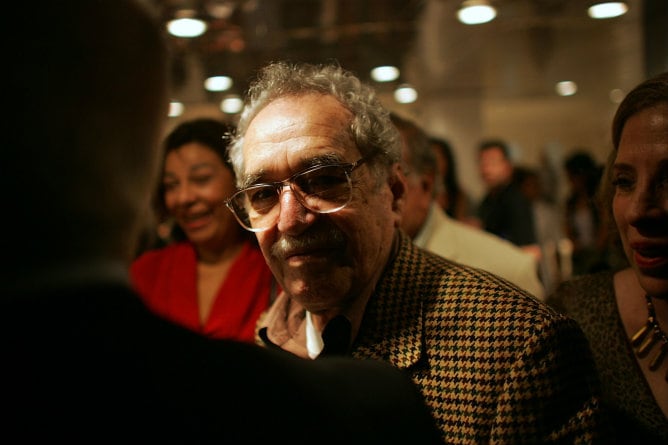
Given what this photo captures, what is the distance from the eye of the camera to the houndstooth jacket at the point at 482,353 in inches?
41.9

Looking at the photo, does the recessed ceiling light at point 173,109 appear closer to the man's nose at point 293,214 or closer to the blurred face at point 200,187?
the man's nose at point 293,214

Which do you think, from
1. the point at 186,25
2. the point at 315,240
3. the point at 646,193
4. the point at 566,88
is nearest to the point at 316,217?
the point at 315,240

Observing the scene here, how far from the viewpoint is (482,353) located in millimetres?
1152

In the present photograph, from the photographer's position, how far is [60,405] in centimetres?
50

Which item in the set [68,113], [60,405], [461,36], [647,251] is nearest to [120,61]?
[68,113]

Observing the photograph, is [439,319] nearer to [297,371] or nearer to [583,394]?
[583,394]

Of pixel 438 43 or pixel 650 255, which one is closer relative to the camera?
pixel 650 255

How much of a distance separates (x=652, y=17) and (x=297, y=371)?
2.29m

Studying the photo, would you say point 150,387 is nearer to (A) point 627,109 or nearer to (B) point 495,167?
(A) point 627,109

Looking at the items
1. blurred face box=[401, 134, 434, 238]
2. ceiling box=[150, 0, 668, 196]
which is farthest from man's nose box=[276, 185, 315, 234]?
blurred face box=[401, 134, 434, 238]

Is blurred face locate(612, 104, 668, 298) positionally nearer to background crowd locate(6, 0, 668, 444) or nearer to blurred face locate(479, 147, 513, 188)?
background crowd locate(6, 0, 668, 444)

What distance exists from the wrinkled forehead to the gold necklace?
75cm

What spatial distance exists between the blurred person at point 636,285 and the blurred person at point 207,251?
940 mm

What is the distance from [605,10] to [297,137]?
3.48 meters
